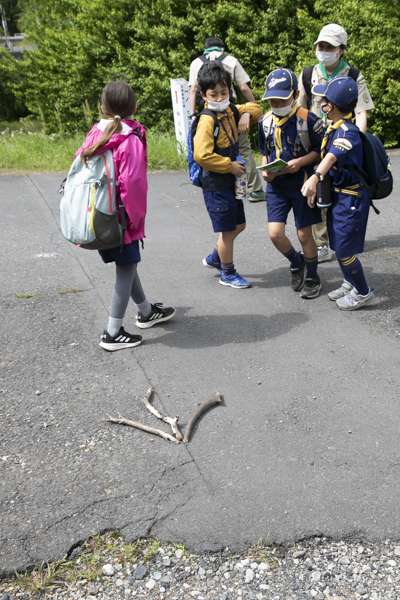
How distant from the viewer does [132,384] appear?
363 cm

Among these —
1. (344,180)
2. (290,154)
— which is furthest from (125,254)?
(344,180)

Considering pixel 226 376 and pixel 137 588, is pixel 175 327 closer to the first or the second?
pixel 226 376

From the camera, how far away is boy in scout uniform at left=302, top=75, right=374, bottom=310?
13.0ft

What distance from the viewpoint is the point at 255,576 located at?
7.62 feet

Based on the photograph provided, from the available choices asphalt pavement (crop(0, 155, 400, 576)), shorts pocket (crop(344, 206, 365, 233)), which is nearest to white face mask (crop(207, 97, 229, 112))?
shorts pocket (crop(344, 206, 365, 233))

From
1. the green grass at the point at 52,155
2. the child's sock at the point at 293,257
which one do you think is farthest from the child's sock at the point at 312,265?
the green grass at the point at 52,155

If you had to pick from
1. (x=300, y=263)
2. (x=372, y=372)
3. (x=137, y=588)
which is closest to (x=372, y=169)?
(x=300, y=263)

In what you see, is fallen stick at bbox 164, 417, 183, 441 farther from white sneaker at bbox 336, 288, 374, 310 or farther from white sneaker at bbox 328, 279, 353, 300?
white sneaker at bbox 328, 279, 353, 300

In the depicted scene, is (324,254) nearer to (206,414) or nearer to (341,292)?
(341,292)

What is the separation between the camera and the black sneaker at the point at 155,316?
172 inches

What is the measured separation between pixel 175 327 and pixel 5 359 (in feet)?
4.20

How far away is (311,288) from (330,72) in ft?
6.10

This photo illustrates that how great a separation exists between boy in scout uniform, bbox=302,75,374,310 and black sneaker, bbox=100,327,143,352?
5.47ft

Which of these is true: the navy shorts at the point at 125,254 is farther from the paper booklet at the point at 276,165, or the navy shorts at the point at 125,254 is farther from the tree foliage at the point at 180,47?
the tree foliage at the point at 180,47
